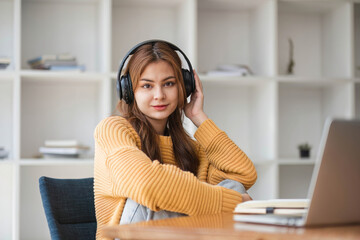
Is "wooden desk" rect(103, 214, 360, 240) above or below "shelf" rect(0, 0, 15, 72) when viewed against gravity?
below

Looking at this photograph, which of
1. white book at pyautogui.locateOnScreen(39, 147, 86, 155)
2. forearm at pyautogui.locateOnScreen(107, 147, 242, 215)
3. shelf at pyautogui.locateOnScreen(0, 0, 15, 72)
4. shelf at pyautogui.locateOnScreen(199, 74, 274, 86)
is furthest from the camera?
shelf at pyautogui.locateOnScreen(0, 0, 15, 72)

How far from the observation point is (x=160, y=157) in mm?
1714

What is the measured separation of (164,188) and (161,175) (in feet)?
0.11

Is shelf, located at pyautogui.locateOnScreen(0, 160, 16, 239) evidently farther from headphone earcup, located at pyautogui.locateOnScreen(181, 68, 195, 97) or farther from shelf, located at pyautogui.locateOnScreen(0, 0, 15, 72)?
headphone earcup, located at pyautogui.locateOnScreen(181, 68, 195, 97)

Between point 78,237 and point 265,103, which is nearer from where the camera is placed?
point 78,237

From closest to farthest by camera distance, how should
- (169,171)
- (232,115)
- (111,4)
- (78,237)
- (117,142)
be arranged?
(169,171) → (117,142) → (78,237) → (111,4) → (232,115)

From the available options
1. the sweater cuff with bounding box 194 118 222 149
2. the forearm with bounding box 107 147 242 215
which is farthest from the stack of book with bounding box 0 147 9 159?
the forearm with bounding box 107 147 242 215

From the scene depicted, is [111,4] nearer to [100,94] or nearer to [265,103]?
[100,94]

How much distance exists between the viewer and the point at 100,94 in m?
3.26

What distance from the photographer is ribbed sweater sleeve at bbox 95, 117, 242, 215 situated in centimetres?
123

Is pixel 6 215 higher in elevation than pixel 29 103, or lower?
lower

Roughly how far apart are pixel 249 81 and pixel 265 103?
18 centimetres

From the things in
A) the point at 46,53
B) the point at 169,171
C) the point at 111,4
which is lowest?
the point at 169,171

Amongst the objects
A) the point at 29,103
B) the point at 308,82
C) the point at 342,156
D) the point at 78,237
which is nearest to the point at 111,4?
the point at 29,103
